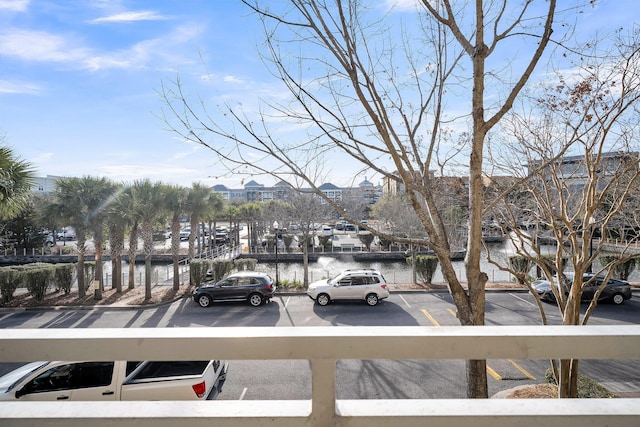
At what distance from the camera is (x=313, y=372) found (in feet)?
3.83

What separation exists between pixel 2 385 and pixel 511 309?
12.9m

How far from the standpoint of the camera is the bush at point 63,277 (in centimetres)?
1429

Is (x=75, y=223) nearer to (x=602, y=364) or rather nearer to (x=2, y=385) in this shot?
(x=2, y=385)

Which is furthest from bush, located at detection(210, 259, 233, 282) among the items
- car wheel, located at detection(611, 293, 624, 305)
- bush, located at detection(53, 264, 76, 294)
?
car wheel, located at detection(611, 293, 624, 305)

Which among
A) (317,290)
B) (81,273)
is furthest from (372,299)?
(81,273)

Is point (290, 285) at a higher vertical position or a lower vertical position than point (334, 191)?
lower

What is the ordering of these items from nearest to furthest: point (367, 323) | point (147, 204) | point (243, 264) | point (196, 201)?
point (367, 323)
point (147, 204)
point (196, 201)
point (243, 264)

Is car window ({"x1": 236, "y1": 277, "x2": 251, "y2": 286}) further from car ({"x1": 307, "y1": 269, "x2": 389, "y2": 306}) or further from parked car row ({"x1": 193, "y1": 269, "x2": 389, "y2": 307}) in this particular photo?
car ({"x1": 307, "y1": 269, "x2": 389, "y2": 306})

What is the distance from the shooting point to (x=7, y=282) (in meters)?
13.2

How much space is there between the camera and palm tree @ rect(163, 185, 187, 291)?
15320 millimetres

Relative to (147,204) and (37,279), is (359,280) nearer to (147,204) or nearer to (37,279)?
(147,204)

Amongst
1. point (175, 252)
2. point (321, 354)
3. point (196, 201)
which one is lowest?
point (175, 252)

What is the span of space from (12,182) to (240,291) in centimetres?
793

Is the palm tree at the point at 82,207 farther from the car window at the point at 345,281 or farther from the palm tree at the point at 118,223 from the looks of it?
the car window at the point at 345,281
